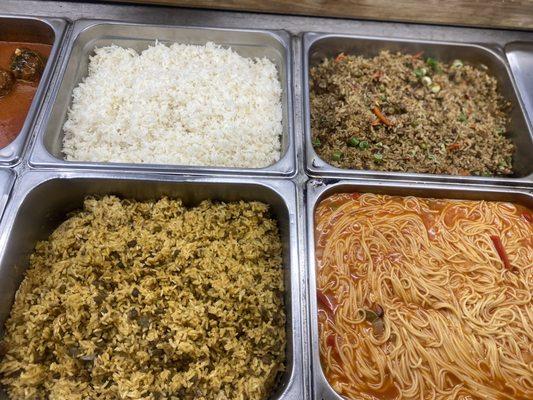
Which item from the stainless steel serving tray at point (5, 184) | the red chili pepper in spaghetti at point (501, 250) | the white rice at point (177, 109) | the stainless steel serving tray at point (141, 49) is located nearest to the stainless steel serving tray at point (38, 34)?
the stainless steel serving tray at point (141, 49)

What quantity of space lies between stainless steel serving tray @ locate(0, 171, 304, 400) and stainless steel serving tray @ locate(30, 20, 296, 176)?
0.23ft

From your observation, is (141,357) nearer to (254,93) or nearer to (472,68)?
(254,93)

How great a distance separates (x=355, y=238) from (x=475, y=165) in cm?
116

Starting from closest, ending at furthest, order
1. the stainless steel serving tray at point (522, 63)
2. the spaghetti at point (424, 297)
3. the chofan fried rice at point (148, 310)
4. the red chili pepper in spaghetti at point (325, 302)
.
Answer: the chofan fried rice at point (148, 310), the spaghetti at point (424, 297), the red chili pepper in spaghetti at point (325, 302), the stainless steel serving tray at point (522, 63)

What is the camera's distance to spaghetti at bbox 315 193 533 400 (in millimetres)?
2182

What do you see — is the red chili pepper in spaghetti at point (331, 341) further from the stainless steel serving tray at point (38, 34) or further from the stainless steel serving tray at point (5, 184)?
the stainless steel serving tray at point (38, 34)

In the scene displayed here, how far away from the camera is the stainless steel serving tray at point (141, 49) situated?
2607 millimetres

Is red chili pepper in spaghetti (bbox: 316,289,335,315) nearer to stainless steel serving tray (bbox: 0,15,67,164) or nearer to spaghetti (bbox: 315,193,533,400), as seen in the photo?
spaghetti (bbox: 315,193,533,400)

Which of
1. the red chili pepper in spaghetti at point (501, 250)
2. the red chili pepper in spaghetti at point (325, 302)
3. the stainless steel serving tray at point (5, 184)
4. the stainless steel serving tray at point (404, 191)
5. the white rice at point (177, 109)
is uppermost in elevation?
the white rice at point (177, 109)

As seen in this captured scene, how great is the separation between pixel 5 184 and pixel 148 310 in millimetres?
1190

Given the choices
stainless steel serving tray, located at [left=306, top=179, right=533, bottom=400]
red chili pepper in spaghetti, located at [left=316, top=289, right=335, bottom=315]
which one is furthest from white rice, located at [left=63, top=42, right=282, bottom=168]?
red chili pepper in spaghetti, located at [left=316, top=289, right=335, bottom=315]

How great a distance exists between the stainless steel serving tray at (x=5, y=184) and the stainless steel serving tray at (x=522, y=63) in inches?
146

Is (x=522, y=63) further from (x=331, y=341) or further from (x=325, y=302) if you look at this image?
(x=331, y=341)

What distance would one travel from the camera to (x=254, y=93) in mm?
3135
